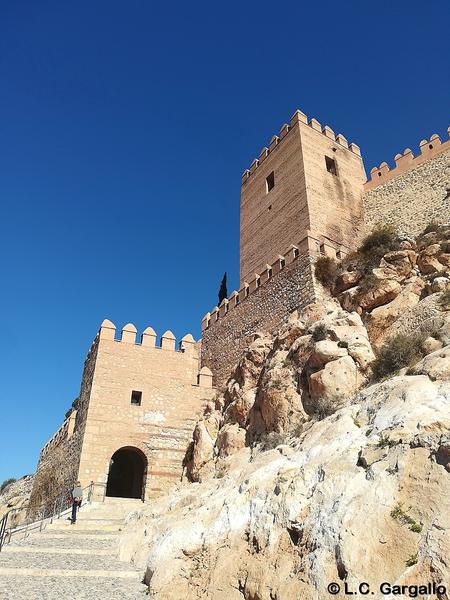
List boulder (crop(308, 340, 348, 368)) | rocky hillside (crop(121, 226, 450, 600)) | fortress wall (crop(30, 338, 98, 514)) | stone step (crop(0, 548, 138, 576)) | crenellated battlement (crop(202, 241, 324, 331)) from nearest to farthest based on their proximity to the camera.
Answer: rocky hillside (crop(121, 226, 450, 600))
stone step (crop(0, 548, 138, 576))
boulder (crop(308, 340, 348, 368))
crenellated battlement (crop(202, 241, 324, 331))
fortress wall (crop(30, 338, 98, 514))

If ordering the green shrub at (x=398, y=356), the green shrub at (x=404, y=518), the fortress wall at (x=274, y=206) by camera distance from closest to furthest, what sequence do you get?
1. the green shrub at (x=404, y=518)
2. the green shrub at (x=398, y=356)
3. the fortress wall at (x=274, y=206)

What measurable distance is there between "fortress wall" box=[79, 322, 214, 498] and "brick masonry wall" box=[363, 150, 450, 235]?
8.86 metres

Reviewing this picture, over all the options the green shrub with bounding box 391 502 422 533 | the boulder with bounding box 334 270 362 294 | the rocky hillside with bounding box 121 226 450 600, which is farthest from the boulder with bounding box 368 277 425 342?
the green shrub with bounding box 391 502 422 533

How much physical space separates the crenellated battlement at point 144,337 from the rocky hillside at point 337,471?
20.2 ft

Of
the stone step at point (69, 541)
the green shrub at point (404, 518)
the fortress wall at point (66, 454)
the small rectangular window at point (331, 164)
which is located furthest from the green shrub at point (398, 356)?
the small rectangular window at point (331, 164)

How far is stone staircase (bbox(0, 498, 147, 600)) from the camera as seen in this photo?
659 cm

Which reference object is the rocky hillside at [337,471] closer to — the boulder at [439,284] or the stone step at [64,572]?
the boulder at [439,284]

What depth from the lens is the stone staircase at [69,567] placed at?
21.6 ft

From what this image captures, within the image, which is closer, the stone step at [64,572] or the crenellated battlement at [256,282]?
the stone step at [64,572]

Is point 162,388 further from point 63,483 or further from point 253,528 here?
point 253,528

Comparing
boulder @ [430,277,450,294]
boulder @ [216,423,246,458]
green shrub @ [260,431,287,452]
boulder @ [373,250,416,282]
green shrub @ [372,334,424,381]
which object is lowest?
green shrub @ [260,431,287,452]

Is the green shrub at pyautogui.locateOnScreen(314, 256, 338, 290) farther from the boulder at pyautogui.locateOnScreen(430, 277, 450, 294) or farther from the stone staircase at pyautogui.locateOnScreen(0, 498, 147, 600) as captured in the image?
the stone staircase at pyautogui.locateOnScreen(0, 498, 147, 600)

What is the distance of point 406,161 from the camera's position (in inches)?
715

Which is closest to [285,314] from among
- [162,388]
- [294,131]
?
[162,388]
